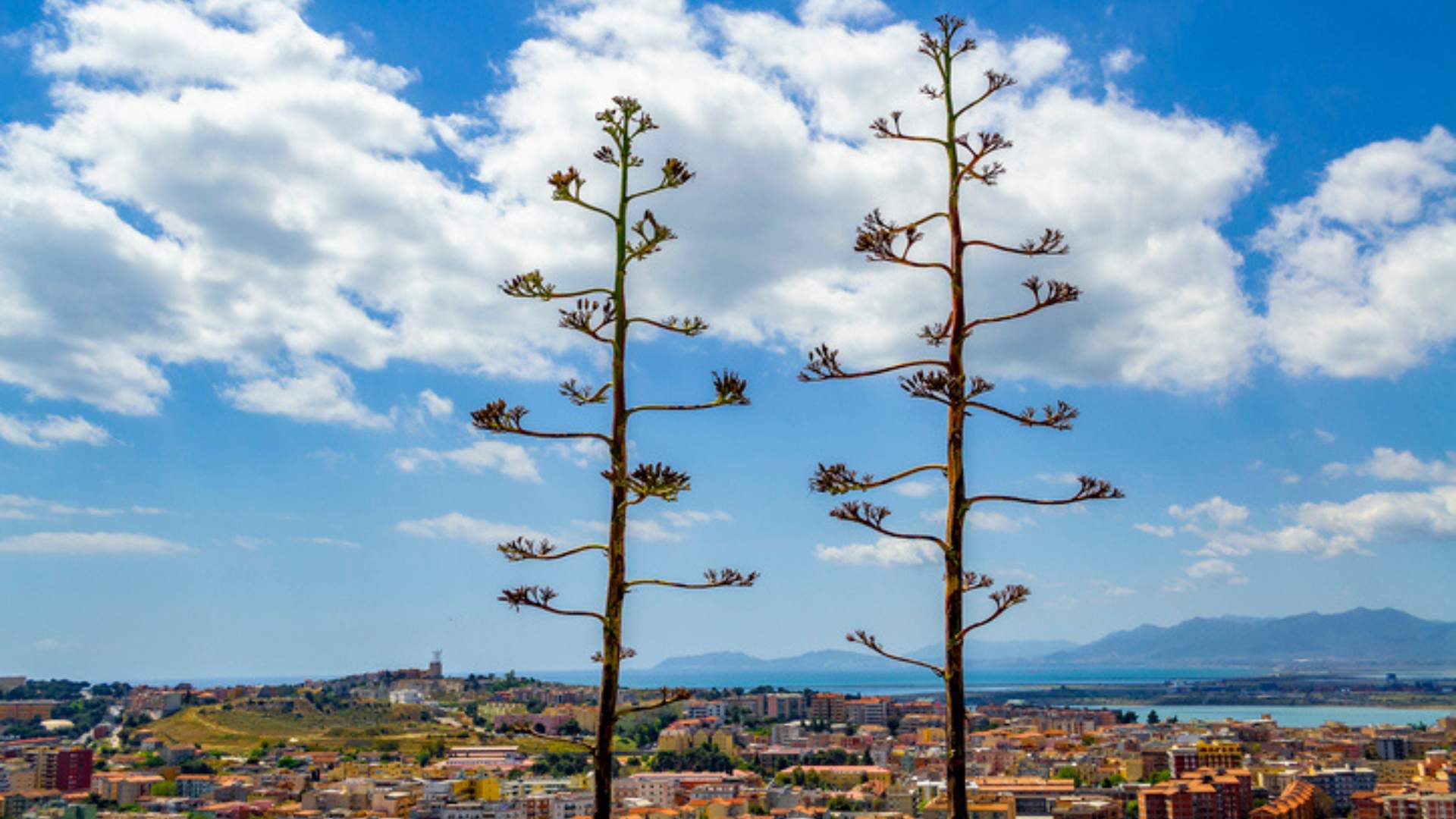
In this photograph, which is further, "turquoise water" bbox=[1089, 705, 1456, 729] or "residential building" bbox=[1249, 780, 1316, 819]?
"turquoise water" bbox=[1089, 705, 1456, 729]

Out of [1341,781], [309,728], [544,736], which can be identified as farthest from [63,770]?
[544,736]

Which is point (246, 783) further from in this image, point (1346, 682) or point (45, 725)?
point (1346, 682)

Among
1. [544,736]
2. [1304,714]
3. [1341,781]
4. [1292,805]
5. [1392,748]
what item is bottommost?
[1304,714]

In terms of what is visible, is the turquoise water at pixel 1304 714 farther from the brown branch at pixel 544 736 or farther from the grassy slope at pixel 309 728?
the brown branch at pixel 544 736

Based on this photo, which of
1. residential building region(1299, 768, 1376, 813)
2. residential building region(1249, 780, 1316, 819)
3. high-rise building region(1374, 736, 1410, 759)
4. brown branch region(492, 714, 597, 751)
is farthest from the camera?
high-rise building region(1374, 736, 1410, 759)

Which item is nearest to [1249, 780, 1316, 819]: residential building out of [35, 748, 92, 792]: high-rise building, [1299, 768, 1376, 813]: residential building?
[1299, 768, 1376, 813]: residential building

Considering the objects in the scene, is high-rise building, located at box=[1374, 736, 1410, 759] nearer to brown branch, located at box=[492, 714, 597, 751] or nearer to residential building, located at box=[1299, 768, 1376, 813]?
residential building, located at box=[1299, 768, 1376, 813]

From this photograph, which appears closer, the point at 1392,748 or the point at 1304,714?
the point at 1392,748

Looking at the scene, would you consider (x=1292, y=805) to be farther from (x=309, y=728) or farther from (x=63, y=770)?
(x=309, y=728)

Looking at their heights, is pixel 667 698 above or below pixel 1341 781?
above

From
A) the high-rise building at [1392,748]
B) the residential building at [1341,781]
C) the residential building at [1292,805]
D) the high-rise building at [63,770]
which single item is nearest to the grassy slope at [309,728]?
the high-rise building at [63,770]

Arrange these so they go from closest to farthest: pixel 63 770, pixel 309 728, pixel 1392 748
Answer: pixel 63 770
pixel 1392 748
pixel 309 728

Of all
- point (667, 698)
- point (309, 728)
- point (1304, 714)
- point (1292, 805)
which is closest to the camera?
point (667, 698)

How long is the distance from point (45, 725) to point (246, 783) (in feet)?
121
